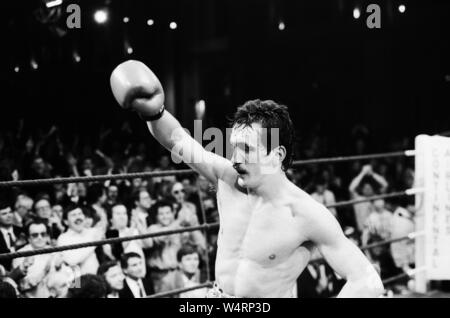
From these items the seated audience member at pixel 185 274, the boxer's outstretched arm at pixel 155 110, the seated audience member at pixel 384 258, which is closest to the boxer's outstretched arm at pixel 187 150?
the boxer's outstretched arm at pixel 155 110

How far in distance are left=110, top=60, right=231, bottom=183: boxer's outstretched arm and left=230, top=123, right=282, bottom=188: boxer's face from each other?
5.8 inches

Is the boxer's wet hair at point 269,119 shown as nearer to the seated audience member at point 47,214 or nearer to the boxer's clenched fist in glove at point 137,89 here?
the boxer's clenched fist in glove at point 137,89

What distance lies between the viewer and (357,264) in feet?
4.80

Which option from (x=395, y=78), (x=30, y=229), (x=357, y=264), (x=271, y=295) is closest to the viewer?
(x=357, y=264)

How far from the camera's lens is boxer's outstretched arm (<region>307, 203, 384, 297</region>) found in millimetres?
1454

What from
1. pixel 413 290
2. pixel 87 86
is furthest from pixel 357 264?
pixel 87 86

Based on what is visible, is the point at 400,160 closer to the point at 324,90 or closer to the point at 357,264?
the point at 324,90

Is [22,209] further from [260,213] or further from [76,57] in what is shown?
[76,57]

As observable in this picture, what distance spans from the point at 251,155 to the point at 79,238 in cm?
228

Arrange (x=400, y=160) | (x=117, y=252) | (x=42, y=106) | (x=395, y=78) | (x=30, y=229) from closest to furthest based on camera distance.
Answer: (x=30, y=229) < (x=117, y=252) < (x=400, y=160) < (x=42, y=106) < (x=395, y=78)

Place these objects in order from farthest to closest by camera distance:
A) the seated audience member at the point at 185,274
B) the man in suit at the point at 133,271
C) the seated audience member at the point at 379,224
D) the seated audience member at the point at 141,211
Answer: the seated audience member at the point at 379,224, the seated audience member at the point at 141,211, the seated audience member at the point at 185,274, the man in suit at the point at 133,271

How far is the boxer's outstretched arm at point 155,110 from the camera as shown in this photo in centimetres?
152

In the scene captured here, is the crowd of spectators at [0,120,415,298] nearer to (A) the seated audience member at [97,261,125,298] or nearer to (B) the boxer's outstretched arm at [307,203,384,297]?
(A) the seated audience member at [97,261,125,298]

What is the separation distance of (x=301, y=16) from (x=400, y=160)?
5571mm
